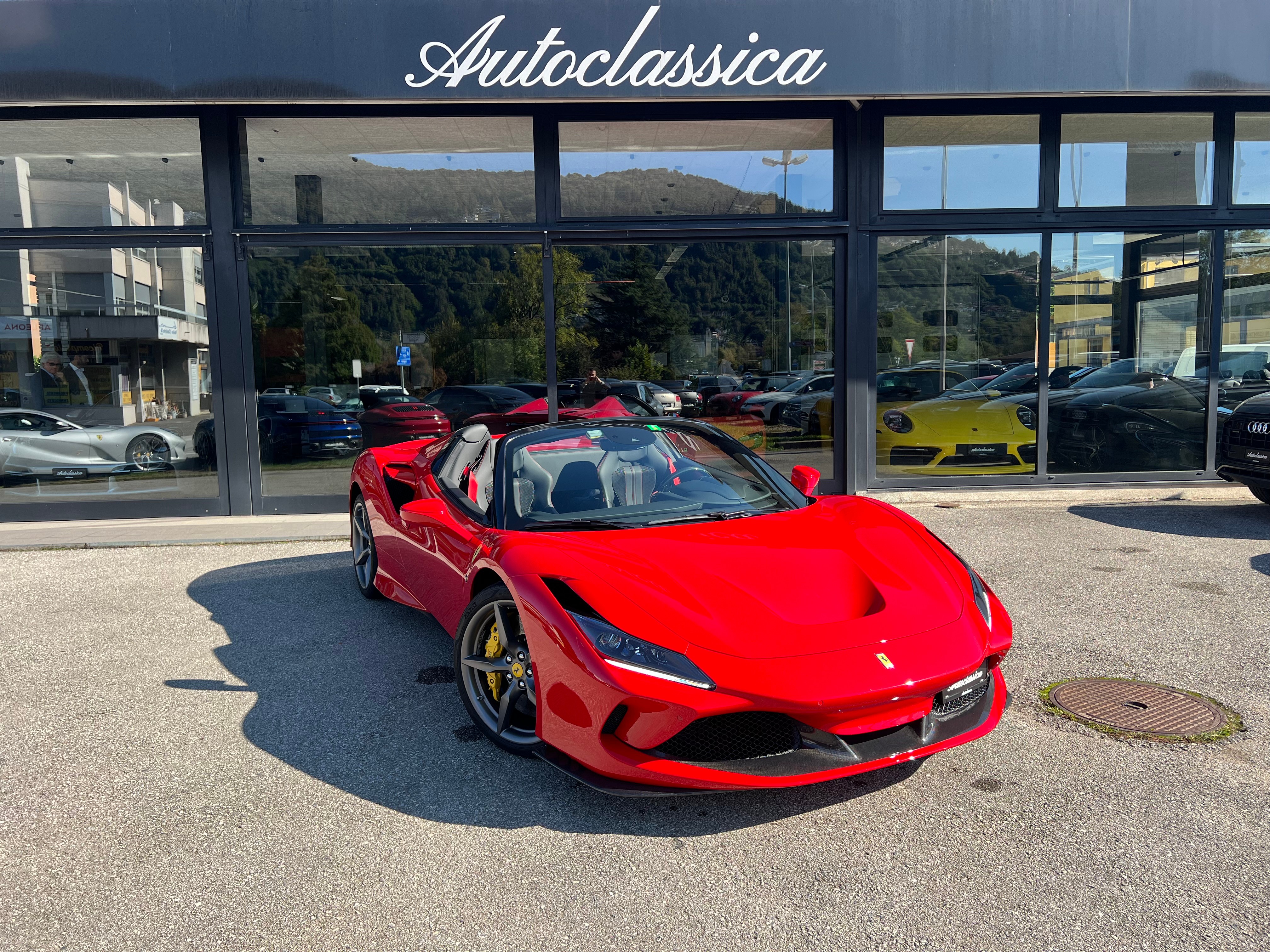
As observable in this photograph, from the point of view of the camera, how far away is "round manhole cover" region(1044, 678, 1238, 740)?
3.60m

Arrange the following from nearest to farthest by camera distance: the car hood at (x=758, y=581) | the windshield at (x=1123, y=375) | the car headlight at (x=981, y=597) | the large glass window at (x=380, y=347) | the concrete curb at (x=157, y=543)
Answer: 1. the car hood at (x=758, y=581)
2. the car headlight at (x=981, y=597)
3. the concrete curb at (x=157, y=543)
4. the large glass window at (x=380, y=347)
5. the windshield at (x=1123, y=375)

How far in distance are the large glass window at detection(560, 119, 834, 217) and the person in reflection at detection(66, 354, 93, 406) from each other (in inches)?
198

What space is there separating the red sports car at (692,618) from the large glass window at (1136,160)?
7144mm

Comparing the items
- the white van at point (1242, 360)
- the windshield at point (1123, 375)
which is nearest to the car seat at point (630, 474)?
the windshield at point (1123, 375)

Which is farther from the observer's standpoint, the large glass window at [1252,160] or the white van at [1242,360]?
the white van at [1242,360]

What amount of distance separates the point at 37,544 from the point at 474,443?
5.50 meters

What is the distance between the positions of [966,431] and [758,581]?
24.4 feet

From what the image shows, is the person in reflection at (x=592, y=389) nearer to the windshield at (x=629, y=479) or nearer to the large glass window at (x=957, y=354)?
the large glass window at (x=957, y=354)

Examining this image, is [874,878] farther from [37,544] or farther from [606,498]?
[37,544]

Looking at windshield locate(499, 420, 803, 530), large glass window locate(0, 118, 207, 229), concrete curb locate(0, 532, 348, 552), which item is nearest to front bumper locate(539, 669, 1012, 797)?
windshield locate(499, 420, 803, 530)

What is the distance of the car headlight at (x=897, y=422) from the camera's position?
385 inches

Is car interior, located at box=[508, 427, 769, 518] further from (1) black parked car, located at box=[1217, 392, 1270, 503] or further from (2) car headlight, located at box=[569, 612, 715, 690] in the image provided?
(1) black parked car, located at box=[1217, 392, 1270, 503]

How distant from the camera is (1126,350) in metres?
9.93

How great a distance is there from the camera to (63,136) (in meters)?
9.10
